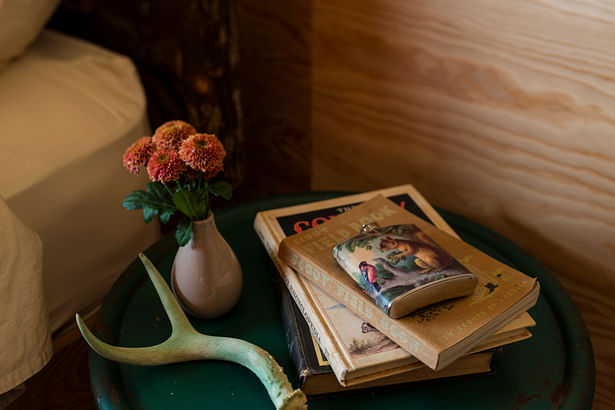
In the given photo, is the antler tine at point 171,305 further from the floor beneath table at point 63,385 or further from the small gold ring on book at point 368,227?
the floor beneath table at point 63,385

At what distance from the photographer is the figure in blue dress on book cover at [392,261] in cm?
54

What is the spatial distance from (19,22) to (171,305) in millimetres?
555

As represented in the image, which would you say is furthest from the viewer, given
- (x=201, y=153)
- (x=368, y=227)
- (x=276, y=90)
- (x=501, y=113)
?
(x=276, y=90)

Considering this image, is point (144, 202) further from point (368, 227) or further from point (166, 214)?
point (368, 227)

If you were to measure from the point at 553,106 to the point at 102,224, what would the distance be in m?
0.66

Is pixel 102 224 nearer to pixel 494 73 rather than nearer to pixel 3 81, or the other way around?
pixel 3 81

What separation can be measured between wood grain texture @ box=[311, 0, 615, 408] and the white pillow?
0.44m

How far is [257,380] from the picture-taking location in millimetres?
572

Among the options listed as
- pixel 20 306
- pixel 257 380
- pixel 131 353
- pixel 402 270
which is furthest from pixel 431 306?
pixel 20 306

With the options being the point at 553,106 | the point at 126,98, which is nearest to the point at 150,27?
the point at 126,98

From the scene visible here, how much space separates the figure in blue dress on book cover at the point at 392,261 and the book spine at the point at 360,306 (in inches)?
0.6

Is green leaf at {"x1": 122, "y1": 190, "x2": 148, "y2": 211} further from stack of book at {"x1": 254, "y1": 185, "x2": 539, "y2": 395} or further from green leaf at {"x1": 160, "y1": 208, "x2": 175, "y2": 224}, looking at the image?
stack of book at {"x1": 254, "y1": 185, "x2": 539, "y2": 395}

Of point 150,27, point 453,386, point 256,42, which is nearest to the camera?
point 453,386

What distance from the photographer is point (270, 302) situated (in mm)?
665
